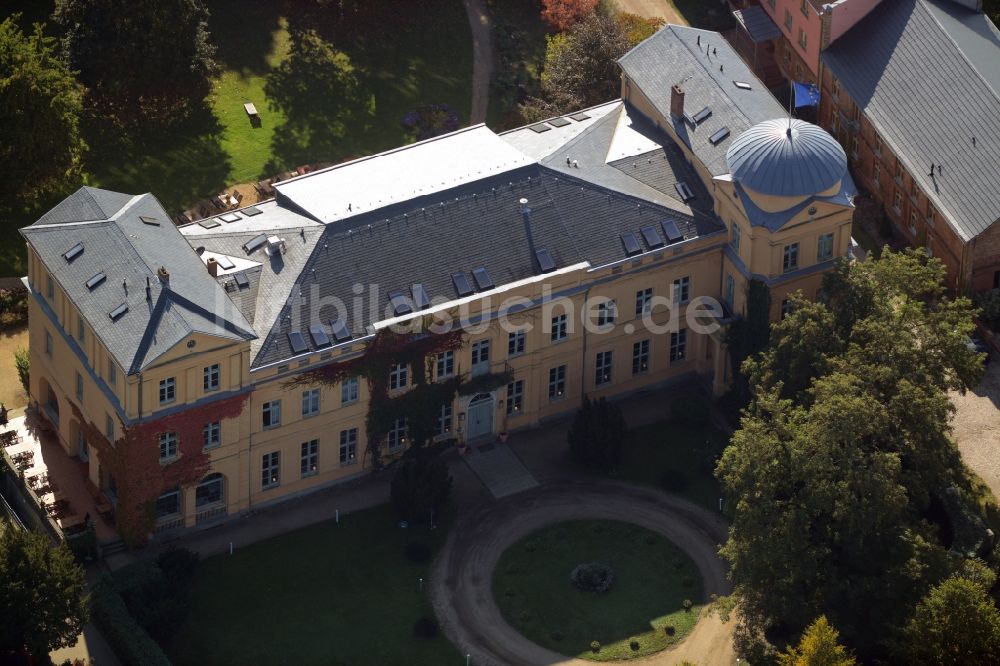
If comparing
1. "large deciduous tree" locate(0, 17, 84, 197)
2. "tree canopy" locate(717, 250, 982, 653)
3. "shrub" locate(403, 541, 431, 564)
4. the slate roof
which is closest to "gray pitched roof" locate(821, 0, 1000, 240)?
"tree canopy" locate(717, 250, 982, 653)

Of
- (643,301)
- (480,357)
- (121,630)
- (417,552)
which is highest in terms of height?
(643,301)

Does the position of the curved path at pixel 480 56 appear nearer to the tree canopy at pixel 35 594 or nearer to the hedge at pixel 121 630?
the hedge at pixel 121 630

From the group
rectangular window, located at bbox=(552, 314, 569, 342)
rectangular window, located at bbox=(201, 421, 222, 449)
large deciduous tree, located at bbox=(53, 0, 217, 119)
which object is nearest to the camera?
rectangular window, located at bbox=(201, 421, 222, 449)

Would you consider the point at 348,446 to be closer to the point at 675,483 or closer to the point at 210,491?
the point at 210,491

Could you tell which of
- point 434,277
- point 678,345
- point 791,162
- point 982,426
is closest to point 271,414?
point 434,277

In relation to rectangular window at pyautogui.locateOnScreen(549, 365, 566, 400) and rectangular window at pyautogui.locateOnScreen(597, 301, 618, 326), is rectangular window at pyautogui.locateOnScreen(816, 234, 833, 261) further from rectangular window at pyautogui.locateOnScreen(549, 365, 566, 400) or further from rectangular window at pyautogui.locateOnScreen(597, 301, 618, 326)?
rectangular window at pyautogui.locateOnScreen(549, 365, 566, 400)

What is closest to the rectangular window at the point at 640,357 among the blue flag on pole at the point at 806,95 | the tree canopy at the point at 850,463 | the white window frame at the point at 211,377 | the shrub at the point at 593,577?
the tree canopy at the point at 850,463

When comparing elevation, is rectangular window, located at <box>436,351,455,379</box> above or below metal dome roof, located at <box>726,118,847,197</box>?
below

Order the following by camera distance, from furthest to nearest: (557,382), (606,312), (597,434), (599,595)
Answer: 1. (557,382)
2. (606,312)
3. (597,434)
4. (599,595)
